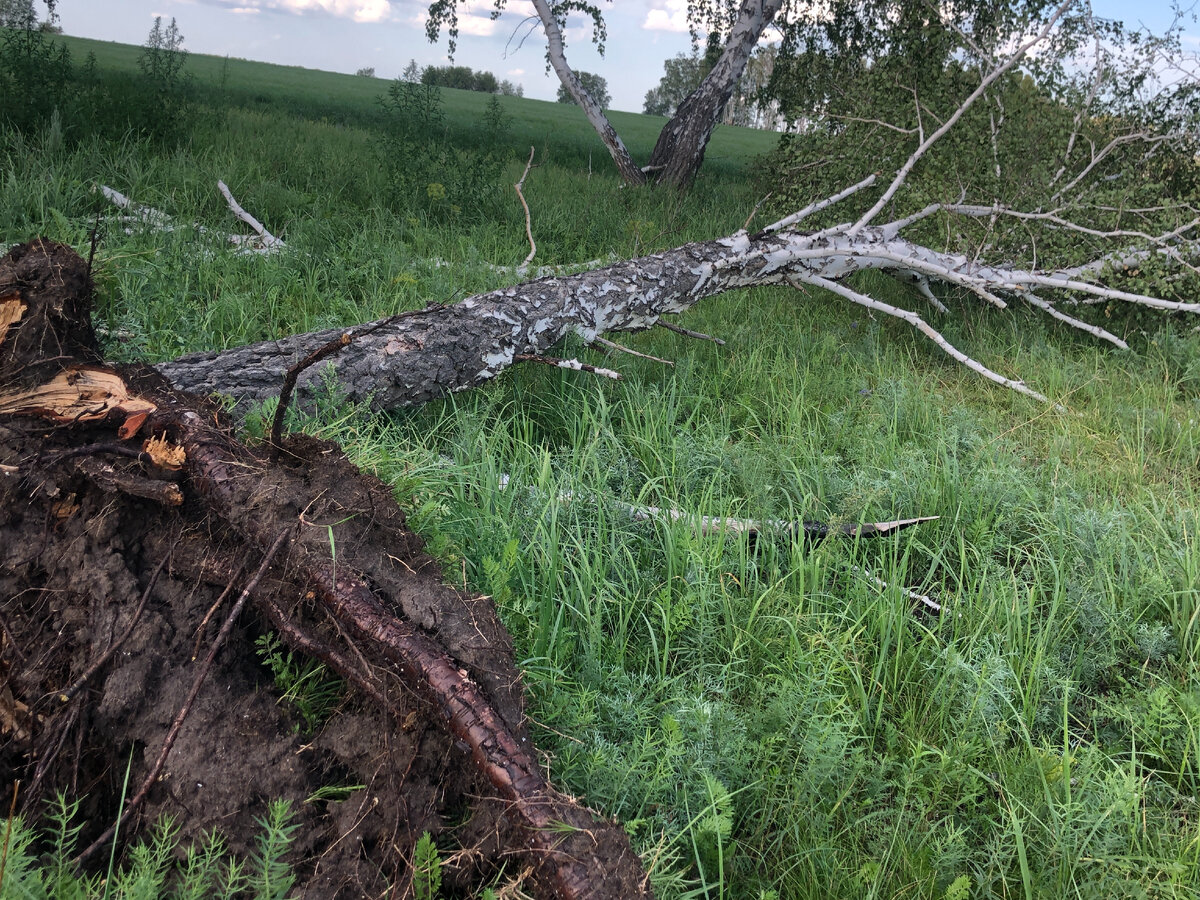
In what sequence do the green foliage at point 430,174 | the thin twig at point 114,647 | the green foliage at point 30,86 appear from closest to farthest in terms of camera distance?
the thin twig at point 114,647 → the green foliage at point 30,86 → the green foliage at point 430,174

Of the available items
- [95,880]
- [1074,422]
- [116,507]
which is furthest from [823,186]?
[95,880]

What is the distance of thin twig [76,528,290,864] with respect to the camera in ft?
4.67

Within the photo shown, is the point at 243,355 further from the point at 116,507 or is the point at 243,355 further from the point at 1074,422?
the point at 1074,422

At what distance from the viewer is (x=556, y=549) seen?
2.41m

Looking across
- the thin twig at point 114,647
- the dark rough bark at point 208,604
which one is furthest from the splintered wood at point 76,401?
the thin twig at point 114,647

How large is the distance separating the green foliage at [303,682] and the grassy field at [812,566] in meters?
0.49

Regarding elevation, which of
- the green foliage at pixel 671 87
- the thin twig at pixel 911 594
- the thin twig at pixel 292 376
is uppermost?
the green foliage at pixel 671 87

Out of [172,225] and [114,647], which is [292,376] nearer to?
[114,647]

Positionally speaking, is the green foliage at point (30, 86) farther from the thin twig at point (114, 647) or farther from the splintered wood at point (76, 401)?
the thin twig at point (114, 647)

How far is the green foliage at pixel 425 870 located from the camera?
4.27 feet

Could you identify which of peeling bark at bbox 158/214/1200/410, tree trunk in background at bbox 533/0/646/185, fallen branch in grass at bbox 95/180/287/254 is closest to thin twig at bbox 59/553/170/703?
peeling bark at bbox 158/214/1200/410

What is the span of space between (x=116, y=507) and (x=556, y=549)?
4.04 ft

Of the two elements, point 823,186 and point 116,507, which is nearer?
point 116,507

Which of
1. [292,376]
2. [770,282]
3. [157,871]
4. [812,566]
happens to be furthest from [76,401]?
[770,282]
